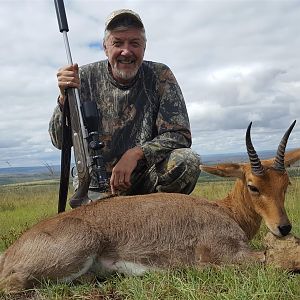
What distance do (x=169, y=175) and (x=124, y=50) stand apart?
1.88 m

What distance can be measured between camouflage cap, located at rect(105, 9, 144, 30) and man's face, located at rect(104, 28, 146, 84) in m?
0.10

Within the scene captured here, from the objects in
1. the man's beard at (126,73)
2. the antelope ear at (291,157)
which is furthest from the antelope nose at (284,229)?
the man's beard at (126,73)

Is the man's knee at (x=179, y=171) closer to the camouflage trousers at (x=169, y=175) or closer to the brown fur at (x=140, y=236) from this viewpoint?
the camouflage trousers at (x=169, y=175)

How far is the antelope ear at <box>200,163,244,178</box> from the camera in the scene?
5.57 meters

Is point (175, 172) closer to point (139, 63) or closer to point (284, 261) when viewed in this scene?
point (139, 63)

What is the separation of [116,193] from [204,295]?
9.08 feet

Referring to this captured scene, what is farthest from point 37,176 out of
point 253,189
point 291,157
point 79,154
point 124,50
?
point 253,189

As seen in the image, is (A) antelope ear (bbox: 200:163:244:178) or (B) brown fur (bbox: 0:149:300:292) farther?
(A) antelope ear (bbox: 200:163:244:178)

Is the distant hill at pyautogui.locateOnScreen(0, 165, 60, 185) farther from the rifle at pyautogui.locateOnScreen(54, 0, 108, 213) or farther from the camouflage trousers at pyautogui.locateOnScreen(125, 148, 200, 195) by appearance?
the camouflage trousers at pyautogui.locateOnScreen(125, 148, 200, 195)

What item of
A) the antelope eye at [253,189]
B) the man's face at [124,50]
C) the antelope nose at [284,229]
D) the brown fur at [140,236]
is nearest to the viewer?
the brown fur at [140,236]

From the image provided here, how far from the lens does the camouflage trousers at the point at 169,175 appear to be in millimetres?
6500

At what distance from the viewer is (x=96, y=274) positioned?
4.83 meters

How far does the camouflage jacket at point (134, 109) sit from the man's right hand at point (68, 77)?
0.80 metres

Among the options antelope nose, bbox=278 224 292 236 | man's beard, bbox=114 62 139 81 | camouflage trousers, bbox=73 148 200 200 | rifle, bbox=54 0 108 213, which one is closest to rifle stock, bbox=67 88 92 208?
rifle, bbox=54 0 108 213
